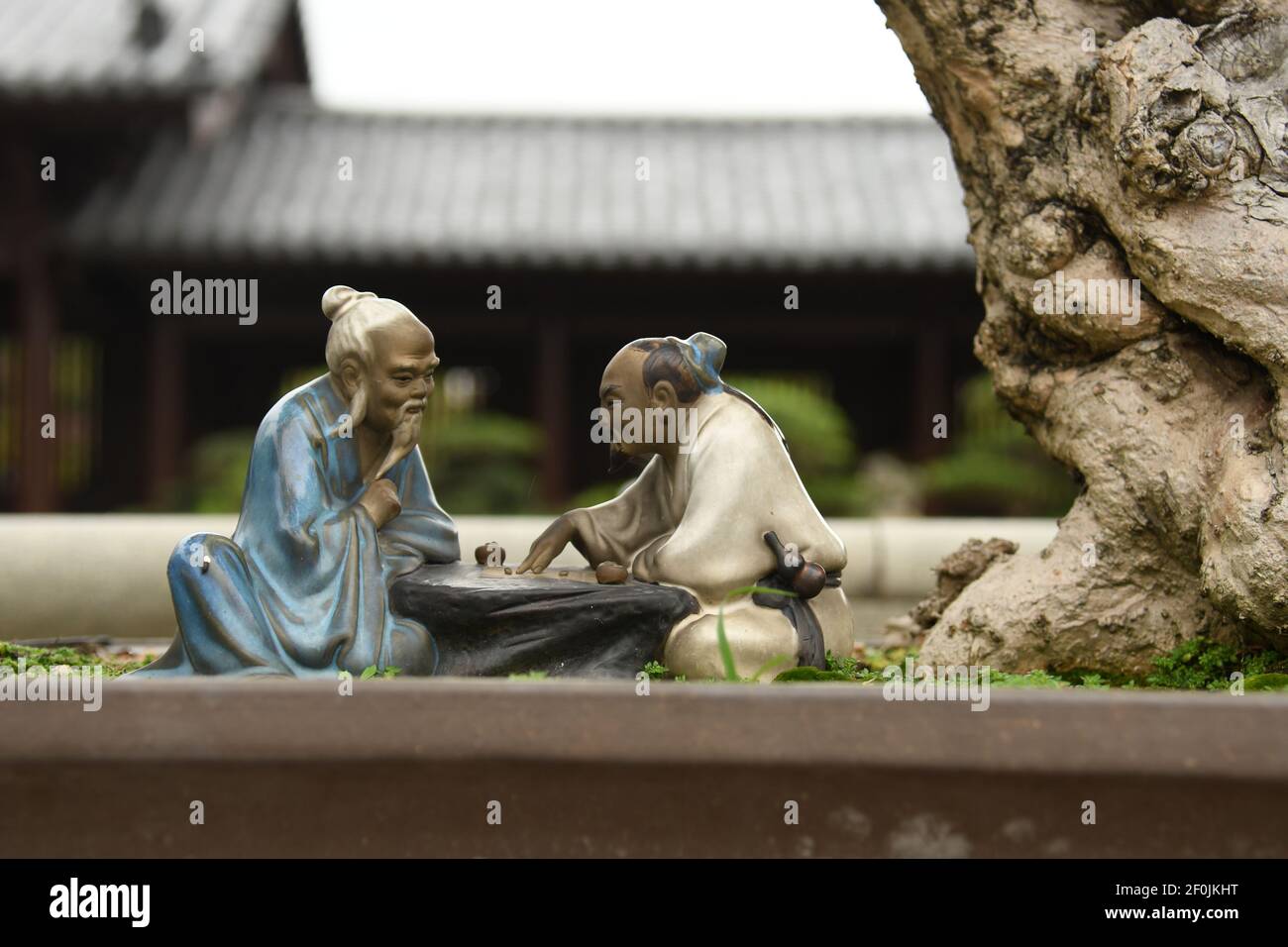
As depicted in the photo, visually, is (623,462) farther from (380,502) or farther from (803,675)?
(803,675)

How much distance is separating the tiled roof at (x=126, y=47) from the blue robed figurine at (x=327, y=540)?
633cm

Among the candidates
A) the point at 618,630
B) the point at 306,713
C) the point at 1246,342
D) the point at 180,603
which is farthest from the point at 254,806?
the point at 1246,342

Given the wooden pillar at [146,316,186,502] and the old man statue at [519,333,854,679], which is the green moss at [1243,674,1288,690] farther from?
the wooden pillar at [146,316,186,502]

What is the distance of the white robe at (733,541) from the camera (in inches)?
127

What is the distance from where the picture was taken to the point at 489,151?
458 inches

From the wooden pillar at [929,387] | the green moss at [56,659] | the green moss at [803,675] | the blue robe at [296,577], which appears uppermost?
the wooden pillar at [929,387]

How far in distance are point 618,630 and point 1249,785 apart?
1.41 m

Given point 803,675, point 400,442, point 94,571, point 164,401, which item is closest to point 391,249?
point 164,401

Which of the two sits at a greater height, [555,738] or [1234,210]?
[1234,210]

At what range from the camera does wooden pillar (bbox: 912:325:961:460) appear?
1031cm

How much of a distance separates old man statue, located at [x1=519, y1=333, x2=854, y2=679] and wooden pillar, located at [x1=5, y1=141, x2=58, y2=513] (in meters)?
7.17

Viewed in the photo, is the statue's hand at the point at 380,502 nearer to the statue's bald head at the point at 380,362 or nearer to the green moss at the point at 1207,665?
the statue's bald head at the point at 380,362

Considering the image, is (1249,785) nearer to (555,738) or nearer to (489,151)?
(555,738)

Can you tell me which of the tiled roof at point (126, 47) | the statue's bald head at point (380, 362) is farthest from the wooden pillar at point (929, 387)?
the statue's bald head at point (380, 362)
